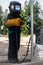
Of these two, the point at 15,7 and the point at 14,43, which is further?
the point at 14,43

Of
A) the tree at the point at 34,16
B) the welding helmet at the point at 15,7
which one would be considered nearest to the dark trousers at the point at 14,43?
the welding helmet at the point at 15,7

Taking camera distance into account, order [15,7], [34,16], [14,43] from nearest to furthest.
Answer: [15,7] < [14,43] < [34,16]

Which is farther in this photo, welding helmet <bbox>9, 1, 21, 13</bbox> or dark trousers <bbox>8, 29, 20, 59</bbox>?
dark trousers <bbox>8, 29, 20, 59</bbox>

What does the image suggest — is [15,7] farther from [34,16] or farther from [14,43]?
[34,16]

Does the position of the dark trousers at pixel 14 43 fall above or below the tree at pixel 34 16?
below

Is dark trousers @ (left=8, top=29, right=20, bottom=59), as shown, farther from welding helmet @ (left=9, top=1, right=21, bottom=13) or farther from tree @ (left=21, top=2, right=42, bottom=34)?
tree @ (left=21, top=2, right=42, bottom=34)

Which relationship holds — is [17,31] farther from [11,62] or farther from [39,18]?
[39,18]

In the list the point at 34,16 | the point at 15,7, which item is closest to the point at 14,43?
the point at 15,7

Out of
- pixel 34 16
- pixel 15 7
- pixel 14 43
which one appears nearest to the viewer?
pixel 15 7

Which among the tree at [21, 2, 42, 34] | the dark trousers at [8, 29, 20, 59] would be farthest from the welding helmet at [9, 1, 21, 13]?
the tree at [21, 2, 42, 34]

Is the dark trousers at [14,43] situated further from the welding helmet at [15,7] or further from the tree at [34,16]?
the tree at [34,16]

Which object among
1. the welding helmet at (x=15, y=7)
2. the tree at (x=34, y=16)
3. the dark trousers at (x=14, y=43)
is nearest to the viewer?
the welding helmet at (x=15, y=7)

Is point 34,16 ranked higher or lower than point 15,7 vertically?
lower

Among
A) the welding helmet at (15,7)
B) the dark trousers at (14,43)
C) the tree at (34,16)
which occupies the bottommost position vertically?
the dark trousers at (14,43)
